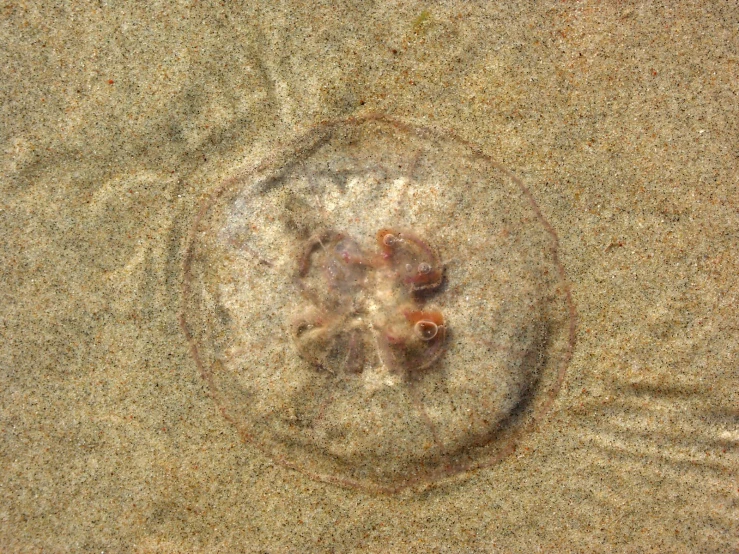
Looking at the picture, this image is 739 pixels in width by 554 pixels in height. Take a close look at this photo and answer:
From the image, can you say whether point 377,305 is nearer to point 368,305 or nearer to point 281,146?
point 368,305

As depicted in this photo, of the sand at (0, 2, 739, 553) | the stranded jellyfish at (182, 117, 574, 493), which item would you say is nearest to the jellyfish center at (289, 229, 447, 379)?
the stranded jellyfish at (182, 117, 574, 493)

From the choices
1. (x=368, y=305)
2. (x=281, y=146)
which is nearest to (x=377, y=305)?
(x=368, y=305)

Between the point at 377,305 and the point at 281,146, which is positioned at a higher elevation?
the point at 281,146

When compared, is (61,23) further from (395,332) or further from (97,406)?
(395,332)

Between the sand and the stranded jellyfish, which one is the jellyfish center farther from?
→ the sand

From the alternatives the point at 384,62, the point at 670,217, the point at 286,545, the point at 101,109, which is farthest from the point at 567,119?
the point at 286,545

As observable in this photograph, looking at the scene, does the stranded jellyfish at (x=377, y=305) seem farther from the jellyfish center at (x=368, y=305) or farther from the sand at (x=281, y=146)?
the sand at (x=281, y=146)

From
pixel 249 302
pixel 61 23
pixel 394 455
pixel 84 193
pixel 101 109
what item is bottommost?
pixel 394 455

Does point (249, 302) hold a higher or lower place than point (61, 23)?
lower

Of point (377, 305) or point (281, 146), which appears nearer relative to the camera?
point (377, 305)
